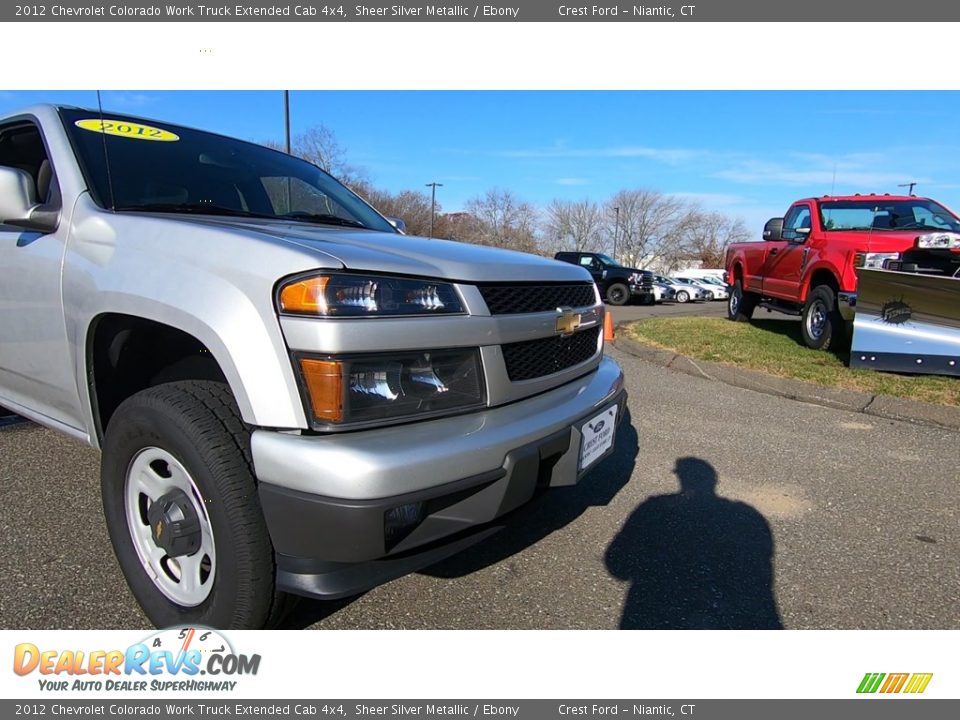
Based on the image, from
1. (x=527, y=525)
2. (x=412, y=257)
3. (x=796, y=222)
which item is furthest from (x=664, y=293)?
(x=412, y=257)

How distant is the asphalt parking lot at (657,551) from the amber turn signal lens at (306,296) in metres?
0.98

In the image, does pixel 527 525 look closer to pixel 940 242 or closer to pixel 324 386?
pixel 324 386

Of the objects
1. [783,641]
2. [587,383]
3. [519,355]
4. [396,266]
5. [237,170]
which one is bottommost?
[783,641]

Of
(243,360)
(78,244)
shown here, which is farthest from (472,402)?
(78,244)

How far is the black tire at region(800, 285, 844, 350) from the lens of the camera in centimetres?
712

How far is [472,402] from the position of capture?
1.80 metres

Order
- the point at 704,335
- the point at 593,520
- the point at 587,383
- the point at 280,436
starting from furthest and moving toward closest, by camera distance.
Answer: the point at 704,335 → the point at 593,520 → the point at 587,383 → the point at 280,436

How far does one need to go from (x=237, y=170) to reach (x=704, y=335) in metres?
7.71

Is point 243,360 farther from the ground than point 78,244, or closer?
closer

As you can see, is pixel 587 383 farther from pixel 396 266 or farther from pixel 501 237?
pixel 501 237

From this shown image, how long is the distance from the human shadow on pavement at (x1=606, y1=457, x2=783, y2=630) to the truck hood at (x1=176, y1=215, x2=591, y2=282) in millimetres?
1274

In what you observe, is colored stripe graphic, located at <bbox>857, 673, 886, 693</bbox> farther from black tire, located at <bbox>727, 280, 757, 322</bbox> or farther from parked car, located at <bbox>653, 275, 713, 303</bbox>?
parked car, located at <bbox>653, 275, 713, 303</bbox>

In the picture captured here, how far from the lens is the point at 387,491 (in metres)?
1.47

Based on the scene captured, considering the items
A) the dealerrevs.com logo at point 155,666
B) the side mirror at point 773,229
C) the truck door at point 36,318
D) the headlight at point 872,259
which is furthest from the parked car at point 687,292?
the dealerrevs.com logo at point 155,666
